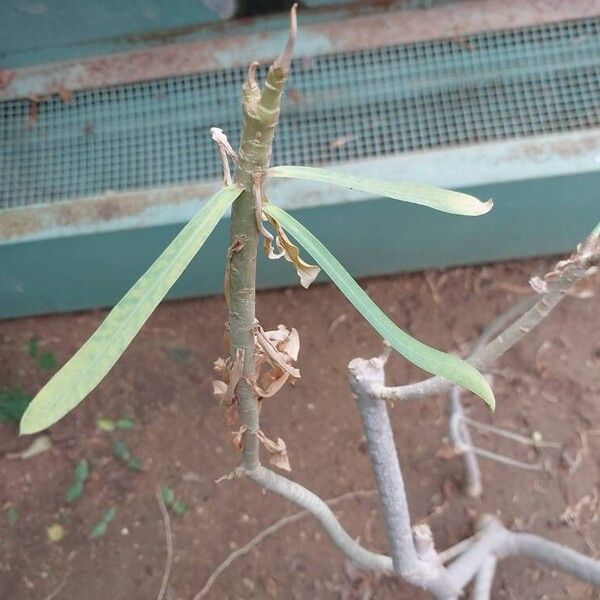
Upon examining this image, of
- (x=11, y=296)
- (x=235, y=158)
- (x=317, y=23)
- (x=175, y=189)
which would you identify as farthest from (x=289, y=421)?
(x=235, y=158)

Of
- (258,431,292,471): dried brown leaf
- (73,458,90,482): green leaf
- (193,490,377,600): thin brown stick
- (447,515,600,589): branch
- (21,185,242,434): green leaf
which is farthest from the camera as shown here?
(73,458,90,482): green leaf

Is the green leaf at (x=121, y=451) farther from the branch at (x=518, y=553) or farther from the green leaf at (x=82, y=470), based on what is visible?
the branch at (x=518, y=553)

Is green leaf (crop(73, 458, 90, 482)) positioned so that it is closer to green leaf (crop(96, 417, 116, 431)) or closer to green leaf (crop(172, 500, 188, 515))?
green leaf (crop(96, 417, 116, 431))

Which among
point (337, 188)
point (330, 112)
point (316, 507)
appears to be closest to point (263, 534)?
point (316, 507)

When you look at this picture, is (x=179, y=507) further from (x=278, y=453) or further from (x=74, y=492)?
(x=278, y=453)

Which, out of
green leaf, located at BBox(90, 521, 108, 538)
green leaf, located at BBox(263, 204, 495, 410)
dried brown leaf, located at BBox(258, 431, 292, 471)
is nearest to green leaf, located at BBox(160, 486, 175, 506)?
green leaf, located at BBox(90, 521, 108, 538)

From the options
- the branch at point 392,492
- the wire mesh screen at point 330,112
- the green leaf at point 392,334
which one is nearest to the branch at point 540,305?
the branch at point 392,492
